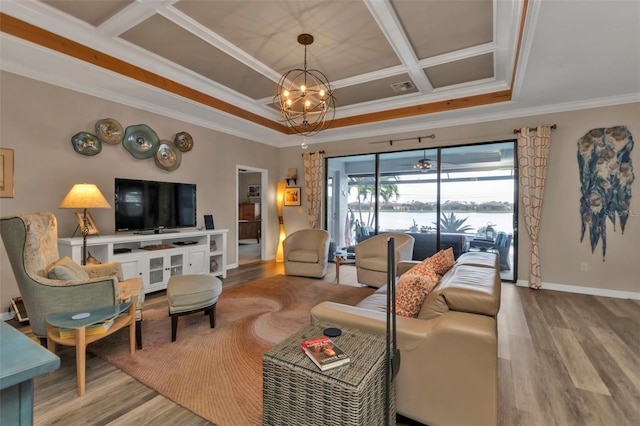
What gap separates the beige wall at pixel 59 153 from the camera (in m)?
3.19

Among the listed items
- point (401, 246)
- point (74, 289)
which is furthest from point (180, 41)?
point (401, 246)

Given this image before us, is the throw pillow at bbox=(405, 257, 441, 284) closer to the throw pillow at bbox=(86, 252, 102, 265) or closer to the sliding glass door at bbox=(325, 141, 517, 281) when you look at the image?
A: the sliding glass door at bbox=(325, 141, 517, 281)

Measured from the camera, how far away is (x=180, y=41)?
10.5 feet

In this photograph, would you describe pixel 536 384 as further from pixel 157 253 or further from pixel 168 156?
pixel 168 156

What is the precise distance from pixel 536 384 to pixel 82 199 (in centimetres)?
450

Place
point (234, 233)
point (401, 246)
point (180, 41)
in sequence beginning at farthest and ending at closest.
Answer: point (234, 233), point (401, 246), point (180, 41)

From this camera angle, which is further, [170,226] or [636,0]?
[170,226]

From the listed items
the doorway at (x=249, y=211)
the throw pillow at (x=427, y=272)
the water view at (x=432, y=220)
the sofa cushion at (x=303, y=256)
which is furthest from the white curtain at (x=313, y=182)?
the throw pillow at (x=427, y=272)

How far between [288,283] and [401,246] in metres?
1.82

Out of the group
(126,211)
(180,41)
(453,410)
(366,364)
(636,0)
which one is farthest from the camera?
(126,211)

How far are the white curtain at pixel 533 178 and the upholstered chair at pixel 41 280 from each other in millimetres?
5350

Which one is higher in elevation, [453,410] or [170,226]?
[170,226]

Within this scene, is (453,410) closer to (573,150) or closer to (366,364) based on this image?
(366,364)

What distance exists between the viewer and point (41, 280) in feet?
6.99
